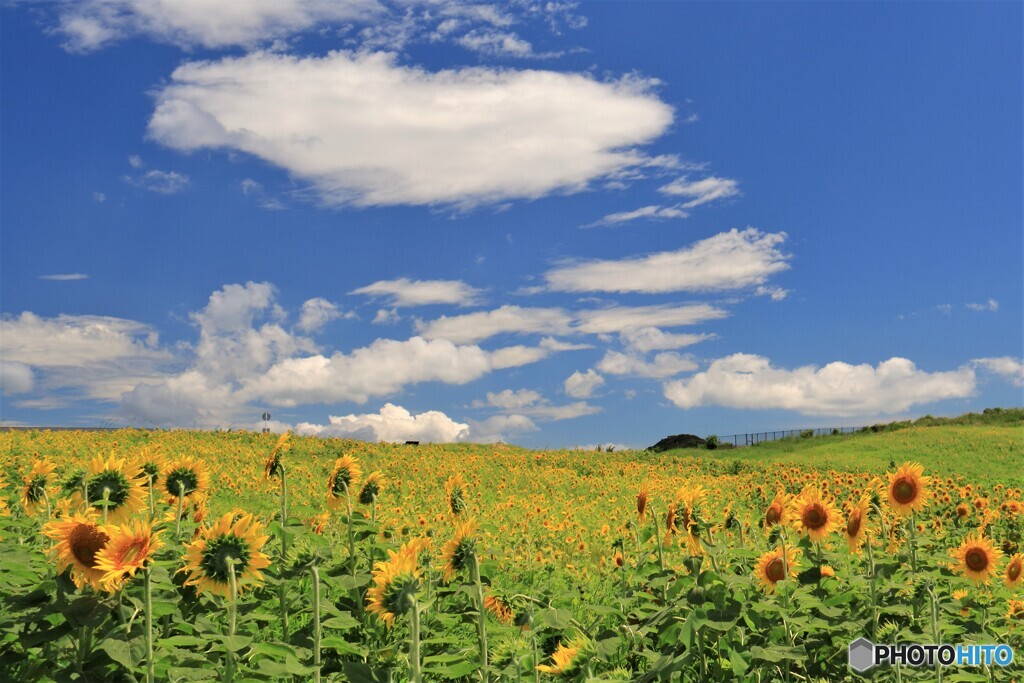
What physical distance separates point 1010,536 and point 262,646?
1314 centimetres

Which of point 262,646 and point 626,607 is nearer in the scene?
point 262,646

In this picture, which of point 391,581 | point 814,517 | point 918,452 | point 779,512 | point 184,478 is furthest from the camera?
point 918,452

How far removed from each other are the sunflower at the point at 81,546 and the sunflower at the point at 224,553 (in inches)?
13.7

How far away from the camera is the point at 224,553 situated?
3355 mm

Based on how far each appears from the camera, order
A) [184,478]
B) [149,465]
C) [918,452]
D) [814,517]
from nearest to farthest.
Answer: [149,465] < [184,478] < [814,517] < [918,452]

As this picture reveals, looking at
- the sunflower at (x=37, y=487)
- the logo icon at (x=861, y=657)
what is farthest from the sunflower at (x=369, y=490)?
the logo icon at (x=861, y=657)

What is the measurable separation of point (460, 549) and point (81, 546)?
1694mm

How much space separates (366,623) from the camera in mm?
4805

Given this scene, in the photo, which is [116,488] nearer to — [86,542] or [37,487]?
[86,542]

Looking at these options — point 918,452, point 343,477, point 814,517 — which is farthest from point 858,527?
point 918,452

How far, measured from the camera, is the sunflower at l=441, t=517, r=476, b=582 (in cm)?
388

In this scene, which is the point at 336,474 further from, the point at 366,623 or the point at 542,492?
the point at 542,492

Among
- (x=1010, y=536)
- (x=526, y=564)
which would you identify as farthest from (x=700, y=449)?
(x=526, y=564)

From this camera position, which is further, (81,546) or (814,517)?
(814,517)
